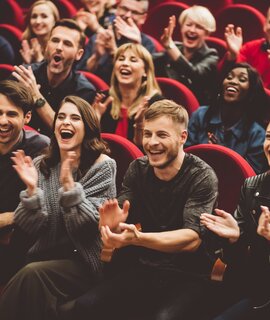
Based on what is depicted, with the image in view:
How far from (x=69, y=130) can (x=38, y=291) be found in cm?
28

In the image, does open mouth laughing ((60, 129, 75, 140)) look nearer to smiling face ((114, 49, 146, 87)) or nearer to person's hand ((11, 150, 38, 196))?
person's hand ((11, 150, 38, 196))

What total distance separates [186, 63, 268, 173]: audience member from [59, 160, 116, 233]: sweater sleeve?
0.36 metres

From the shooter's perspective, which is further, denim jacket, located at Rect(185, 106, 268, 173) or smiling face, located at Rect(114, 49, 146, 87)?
smiling face, located at Rect(114, 49, 146, 87)

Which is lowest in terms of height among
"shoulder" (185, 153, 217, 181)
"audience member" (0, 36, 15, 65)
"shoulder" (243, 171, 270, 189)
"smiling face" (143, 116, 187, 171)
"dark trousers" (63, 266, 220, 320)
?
"dark trousers" (63, 266, 220, 320)

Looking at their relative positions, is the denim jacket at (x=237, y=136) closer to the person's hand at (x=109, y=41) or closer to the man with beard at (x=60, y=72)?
the man with beard at (x=60, y=72)

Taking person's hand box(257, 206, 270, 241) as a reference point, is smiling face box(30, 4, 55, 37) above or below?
above

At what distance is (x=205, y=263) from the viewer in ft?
3.80

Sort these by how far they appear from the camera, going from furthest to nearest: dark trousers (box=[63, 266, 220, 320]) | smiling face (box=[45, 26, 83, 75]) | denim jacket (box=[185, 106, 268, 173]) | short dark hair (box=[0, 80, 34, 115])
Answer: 1. smiling face (box=[45, 26, 83, 75])
2. denim jacket (box=[185, 106, 268, 173])
3. short dark hair (box=[0, 80, 34, 115])
4. dark trousers (box=[63, 266, 220, 320])

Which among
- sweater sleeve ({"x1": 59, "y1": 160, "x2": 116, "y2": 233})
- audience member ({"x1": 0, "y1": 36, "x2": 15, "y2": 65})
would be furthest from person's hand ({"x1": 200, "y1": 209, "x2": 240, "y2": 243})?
audience member ({"x1": 0, "y1": 36, "x2": 15, "y2": 65})

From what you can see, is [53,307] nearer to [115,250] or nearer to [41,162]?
[115,250]

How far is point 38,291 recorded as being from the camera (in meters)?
1.17

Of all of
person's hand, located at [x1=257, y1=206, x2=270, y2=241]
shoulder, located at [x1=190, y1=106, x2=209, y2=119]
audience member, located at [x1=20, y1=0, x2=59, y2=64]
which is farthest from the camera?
audience member, located at [x1=20, y1=0, x2=59, y2=64]

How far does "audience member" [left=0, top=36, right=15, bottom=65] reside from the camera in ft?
6.88

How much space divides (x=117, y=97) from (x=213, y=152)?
41 centimetres
